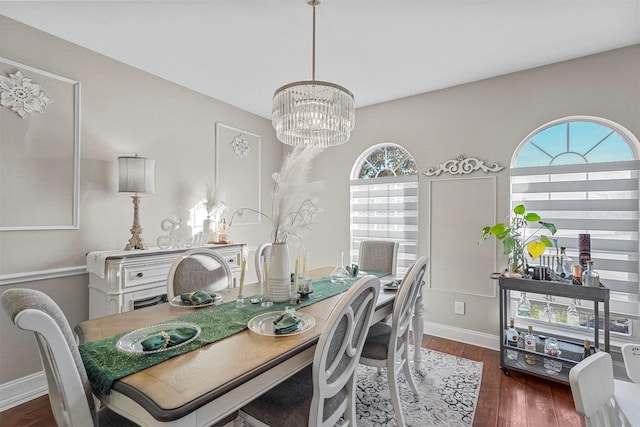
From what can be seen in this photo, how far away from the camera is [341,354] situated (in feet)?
4.29

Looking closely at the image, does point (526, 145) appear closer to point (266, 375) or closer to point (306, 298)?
point (306, 298)

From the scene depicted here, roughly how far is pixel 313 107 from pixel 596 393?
180 centimetres

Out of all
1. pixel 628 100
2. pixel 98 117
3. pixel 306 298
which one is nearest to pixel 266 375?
pixel 306 298

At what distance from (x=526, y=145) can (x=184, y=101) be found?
339cm

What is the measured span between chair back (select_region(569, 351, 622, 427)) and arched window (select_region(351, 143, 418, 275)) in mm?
2344

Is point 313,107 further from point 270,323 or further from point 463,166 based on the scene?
point 463,166

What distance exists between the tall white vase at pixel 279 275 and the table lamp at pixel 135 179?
138 cm

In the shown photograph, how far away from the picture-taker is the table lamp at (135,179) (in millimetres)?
2393

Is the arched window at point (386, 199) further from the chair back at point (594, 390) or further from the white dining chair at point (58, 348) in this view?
the white dining chair at point (58, 348)

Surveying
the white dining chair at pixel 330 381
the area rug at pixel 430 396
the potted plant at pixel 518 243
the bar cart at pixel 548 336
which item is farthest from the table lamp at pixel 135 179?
the bar cart at pixel 548 336

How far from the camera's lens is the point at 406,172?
11.5 feet

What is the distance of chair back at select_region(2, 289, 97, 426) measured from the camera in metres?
0.90

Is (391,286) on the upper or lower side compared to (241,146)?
lower

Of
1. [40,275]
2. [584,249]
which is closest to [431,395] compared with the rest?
[584,249]
